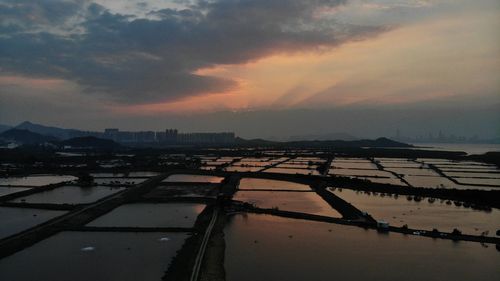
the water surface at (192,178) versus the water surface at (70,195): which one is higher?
the water surface at (192,178)

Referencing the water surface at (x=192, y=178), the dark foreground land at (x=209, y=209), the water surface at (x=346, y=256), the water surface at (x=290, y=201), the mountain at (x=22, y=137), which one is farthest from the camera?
the mountain at (x=22, y=137)

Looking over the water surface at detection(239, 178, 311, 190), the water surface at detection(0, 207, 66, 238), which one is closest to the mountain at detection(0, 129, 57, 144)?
the water surface at detection(239, 178, 311, 190)

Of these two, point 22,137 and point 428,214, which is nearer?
point 428,214

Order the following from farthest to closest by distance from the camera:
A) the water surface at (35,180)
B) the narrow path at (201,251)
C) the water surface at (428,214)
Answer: the water surface at (35,180) → the water surface at (428,214) → the narrow path at (201,251)

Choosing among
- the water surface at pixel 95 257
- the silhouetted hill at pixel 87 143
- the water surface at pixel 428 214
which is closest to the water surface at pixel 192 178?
the water surface at pixel 428 214

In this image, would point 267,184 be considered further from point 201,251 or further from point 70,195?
point 201,251

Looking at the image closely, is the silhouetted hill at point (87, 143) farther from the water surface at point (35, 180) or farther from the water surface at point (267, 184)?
the water surface at point (267, 184)

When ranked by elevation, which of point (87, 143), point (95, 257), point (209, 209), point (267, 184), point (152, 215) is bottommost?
point (95, 257)

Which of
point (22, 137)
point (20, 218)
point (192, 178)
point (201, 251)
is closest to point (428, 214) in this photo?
point (201, 251)

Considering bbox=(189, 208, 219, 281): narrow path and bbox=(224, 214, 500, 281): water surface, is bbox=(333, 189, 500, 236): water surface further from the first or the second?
bbox=(189, 208, 219, 281): narrow path

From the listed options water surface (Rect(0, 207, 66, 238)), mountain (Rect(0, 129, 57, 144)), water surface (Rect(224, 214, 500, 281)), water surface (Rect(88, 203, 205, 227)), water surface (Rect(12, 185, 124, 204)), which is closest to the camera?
water surface (Rect(224, 214, 500, 281))

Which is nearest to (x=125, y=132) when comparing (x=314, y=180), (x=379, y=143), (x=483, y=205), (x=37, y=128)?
(x=37, y=128)

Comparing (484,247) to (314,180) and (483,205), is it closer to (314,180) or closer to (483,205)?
(483,205)
